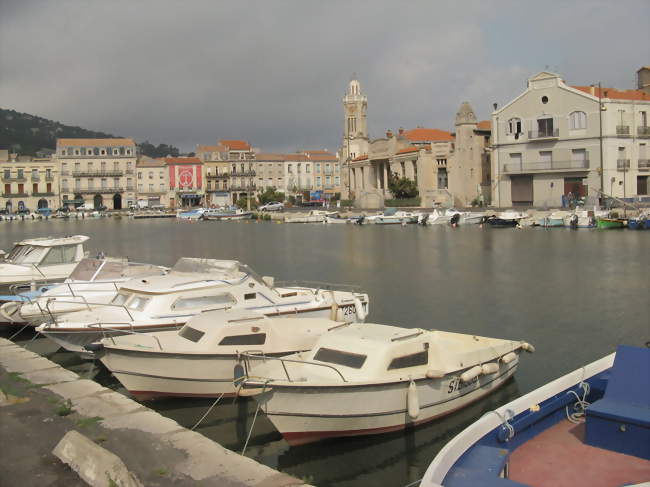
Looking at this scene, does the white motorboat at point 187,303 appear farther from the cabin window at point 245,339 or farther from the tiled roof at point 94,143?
the tiled roof at point 94,143

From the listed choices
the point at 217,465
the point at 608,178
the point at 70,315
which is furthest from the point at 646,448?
the point at 608,178

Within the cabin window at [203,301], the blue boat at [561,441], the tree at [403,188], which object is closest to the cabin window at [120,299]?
the cabin window at [203,301]

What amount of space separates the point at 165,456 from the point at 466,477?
3.94 m

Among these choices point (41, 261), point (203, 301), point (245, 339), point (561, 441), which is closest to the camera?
point (561, 441)

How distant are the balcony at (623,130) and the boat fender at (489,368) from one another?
58932 mm

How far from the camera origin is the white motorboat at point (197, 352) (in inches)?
509

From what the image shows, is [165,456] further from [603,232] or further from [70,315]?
[603,232]

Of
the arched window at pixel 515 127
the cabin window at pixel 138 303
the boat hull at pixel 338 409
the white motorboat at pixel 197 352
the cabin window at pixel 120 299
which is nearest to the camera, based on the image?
the boat hull at pixel 338 409

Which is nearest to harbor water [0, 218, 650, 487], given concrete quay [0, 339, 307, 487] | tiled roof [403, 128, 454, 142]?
concrete quay [0, 339, 307, 487]

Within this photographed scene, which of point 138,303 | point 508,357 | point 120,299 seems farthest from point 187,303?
point 508,357

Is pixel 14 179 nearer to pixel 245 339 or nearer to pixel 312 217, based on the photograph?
pixel 312 217

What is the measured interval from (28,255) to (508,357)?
18761 millimetres

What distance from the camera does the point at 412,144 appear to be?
304 ft

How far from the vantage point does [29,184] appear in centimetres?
12512
